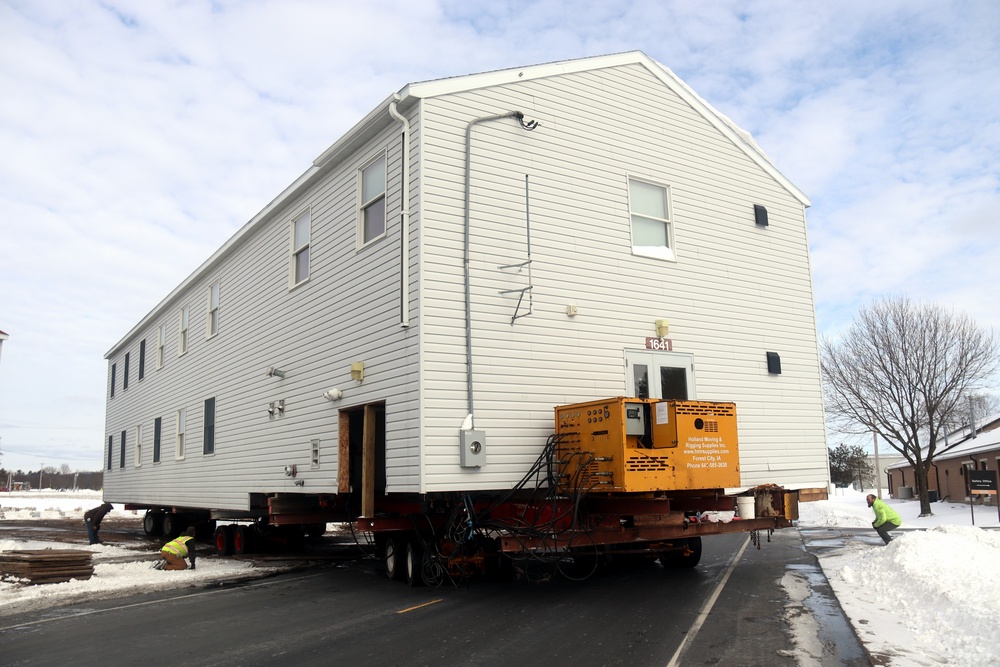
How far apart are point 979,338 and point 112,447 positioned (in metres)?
33.3

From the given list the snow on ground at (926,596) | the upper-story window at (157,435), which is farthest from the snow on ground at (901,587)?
the upper-story window at (157,435)

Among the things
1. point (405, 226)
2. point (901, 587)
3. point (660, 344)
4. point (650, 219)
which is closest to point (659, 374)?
point (660, 344)

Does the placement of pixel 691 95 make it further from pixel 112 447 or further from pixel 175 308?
pixel 112 447

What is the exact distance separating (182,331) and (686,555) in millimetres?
14911

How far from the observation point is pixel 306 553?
1806 cm

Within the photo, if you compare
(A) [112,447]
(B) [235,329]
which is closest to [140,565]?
(B) [235,329]

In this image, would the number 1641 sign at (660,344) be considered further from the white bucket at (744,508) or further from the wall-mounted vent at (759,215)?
the wall-mounted vent at (759,215)

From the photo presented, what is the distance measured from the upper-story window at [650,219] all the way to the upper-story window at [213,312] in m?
10.7

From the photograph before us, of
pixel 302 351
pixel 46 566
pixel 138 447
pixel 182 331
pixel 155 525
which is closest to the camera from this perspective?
pixel 46 566

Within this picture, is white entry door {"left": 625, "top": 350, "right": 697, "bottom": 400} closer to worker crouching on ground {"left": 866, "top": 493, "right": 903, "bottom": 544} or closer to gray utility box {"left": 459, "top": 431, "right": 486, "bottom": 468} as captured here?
gray utility box {"left": 459, "top": 431, "right": 486, "bottom": 468}

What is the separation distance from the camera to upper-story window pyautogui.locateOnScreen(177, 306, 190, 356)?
21.8 m

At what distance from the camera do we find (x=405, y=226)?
1143 cm

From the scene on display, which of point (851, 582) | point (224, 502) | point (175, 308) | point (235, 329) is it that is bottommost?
point (851, 582)

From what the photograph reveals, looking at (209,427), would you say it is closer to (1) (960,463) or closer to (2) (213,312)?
(2) (213,312)
